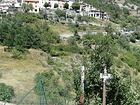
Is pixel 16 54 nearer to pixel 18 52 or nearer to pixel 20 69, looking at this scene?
pixel 18 52

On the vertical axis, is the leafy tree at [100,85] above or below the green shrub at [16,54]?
above

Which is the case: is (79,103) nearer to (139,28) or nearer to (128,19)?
(139,28)

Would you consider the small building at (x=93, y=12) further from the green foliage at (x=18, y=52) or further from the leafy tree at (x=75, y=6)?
the green foliage at (x=18, y=52)

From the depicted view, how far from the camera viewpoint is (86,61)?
1206 cm

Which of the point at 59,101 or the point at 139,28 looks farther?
the point at 139,28

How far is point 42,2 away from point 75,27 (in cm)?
1866

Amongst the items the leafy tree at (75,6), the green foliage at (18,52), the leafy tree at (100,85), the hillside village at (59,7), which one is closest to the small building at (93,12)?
the hillside village at (59,7)

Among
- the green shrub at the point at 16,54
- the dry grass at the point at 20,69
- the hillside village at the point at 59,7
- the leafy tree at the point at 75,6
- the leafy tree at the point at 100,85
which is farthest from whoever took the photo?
the leafy tree at the point at 75,6

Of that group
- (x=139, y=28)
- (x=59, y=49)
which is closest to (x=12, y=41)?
(x=59, y=49)

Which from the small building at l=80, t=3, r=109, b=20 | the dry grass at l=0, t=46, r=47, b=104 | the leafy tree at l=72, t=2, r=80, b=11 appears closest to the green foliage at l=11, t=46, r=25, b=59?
the dry grass at l=0, t=46, r=47, b=104

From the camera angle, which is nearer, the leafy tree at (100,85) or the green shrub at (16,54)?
the leafy tree at (100,85)

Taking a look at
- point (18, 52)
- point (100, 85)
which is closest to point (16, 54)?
point (18, 52)

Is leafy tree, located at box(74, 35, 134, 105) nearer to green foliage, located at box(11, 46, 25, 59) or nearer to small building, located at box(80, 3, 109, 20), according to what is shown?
green foliage, located at box(11, 46, 25, 59)

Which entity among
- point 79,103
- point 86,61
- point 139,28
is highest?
point 86,61
